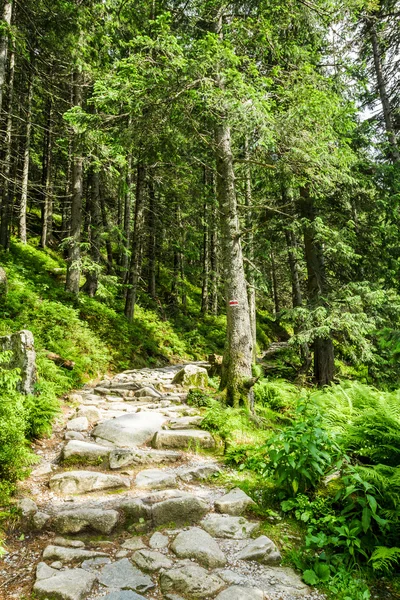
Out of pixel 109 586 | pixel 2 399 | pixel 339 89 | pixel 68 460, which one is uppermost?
pixel 339 89

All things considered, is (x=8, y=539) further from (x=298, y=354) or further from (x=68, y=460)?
(x=298, y=354)

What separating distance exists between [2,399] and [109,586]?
8.40 ft

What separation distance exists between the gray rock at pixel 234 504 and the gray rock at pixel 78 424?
297 cm

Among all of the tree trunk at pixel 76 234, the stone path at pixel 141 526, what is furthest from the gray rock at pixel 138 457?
the tree trunk at pixel 76 234

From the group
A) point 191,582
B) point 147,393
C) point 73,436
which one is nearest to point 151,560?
point 191,582

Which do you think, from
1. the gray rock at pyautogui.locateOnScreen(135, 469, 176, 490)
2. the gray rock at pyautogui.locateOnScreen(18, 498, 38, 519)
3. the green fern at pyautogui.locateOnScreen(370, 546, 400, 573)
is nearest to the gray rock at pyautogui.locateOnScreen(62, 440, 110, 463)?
the gray rock at pyautogui.locateOnScreen(135, 469, 176, 490)

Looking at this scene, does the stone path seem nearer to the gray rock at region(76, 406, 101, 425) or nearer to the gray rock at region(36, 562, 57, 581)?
the gray rock at region(36, 562, 57, 581)

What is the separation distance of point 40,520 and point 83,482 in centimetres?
82

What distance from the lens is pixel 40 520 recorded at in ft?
11.7

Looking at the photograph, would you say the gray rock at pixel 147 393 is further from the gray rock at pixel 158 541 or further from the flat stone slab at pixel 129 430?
the gray rock at pixel 158 541

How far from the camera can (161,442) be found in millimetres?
5758

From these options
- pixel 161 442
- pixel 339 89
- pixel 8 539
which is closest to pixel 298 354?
pixel 339 89

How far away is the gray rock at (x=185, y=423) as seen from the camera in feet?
20.6

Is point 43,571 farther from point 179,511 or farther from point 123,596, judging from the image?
point 179,511
